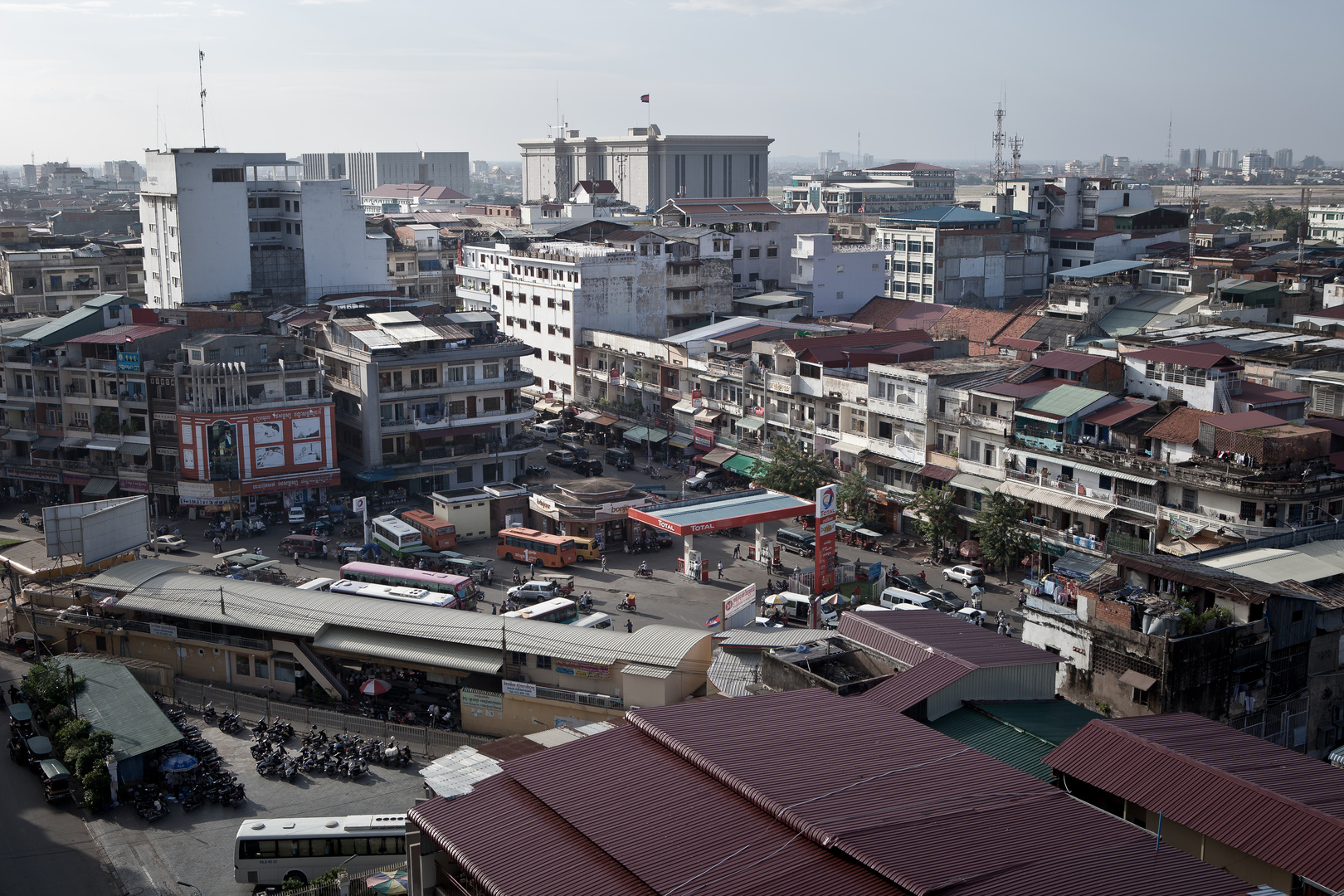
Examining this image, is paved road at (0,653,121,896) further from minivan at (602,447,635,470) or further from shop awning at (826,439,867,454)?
minivan at (602,447,635,470)

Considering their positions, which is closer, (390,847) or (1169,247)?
(390,847)

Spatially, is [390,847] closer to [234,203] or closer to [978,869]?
[978,869]

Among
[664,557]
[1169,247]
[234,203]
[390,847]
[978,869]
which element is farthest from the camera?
[1169,247]

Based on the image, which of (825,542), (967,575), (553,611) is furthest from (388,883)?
(967,575)

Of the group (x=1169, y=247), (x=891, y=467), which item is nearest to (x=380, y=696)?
(x=891, y=467)

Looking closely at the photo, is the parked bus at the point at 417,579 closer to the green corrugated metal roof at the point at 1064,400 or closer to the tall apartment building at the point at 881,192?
the green corrugated metal roof at the point at 1064,400

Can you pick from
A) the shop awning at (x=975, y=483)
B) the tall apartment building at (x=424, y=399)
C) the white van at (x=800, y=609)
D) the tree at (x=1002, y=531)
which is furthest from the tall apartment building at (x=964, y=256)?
the white van at (x=800, y=609)

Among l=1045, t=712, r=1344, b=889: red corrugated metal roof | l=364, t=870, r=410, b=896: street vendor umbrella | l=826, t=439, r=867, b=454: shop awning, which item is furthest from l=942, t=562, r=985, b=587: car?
l=364, t=870, r=410, b=896: street vendor umbrella
